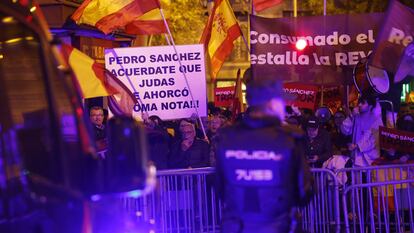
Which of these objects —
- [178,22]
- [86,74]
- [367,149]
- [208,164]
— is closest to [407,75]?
[367,149]

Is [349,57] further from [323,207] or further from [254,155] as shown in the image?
[254,155]

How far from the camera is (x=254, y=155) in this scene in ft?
15.1

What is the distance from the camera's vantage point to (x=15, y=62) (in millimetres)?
3742

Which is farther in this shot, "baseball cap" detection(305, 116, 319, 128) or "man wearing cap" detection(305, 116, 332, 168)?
"baseball cap" detection(305, 116, 319, 128)

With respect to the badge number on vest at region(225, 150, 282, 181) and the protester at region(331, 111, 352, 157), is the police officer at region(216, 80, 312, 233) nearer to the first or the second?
the badge number on vest at region(225, 150, 282, 181)

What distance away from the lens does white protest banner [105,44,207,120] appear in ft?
35.1

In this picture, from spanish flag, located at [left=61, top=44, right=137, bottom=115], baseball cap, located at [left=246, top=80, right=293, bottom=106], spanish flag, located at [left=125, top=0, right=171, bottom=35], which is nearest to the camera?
baseball cap, located at [left=246, top=80, right=293, bottom=106]

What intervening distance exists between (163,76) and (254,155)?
247 inches

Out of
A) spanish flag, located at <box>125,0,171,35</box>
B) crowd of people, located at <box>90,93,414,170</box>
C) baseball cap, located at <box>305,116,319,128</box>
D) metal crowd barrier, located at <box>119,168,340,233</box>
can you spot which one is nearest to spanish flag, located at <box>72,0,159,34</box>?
spanish flag, located at <box>125,0,171,35</box>

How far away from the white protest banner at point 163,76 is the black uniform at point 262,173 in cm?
600

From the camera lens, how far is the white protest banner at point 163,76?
1070cm

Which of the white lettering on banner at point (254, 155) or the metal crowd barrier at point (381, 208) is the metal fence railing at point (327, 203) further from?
the white lettering on banner at point (254, 155)

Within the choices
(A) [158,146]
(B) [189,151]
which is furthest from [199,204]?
(A) [158,146]

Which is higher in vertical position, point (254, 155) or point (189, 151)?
point (254, 155)
